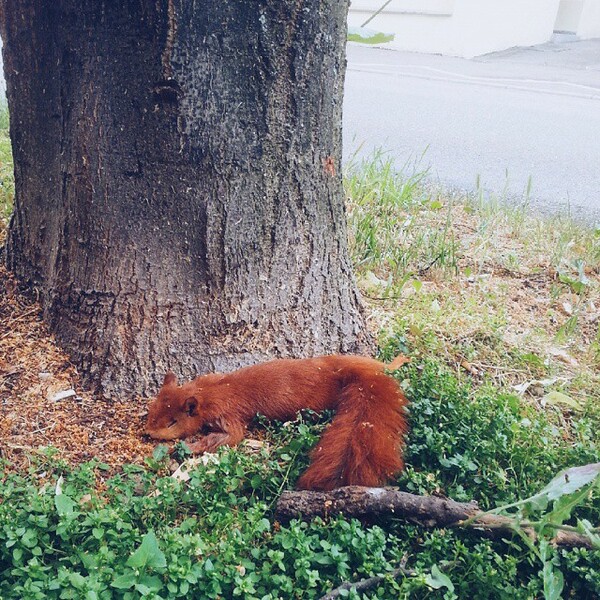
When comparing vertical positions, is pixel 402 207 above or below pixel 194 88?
below

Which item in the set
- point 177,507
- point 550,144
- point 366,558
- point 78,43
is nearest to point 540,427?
point 366,558

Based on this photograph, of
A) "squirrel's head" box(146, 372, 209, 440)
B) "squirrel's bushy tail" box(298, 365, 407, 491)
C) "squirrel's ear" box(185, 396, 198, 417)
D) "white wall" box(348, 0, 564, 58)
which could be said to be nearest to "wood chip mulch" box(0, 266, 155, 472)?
"squirrel's head" box(146, 372, 209, 440)

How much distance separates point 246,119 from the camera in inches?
97.5

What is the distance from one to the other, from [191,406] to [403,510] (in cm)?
91

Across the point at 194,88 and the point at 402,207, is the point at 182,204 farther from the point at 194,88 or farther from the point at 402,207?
the point at 402,207

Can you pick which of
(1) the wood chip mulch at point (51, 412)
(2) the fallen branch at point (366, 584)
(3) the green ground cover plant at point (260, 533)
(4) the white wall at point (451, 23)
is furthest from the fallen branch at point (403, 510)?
(4) the white wall at point (451, 23)

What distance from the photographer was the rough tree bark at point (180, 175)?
93.4 inches

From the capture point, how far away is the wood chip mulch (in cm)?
242

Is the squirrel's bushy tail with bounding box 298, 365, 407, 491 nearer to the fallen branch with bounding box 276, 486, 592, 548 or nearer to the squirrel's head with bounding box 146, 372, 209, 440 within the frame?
the fallen branch with bounding box 276, 486, 592, 548

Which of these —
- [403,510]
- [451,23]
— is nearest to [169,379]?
[403,510]

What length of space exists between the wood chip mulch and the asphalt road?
3.05 meters

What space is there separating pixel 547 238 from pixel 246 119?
291 cm

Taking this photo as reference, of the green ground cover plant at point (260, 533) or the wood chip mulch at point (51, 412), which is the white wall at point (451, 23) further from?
the green ground cover plant at point (260, 533)

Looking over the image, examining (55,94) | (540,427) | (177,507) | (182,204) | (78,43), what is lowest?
(177,507)
